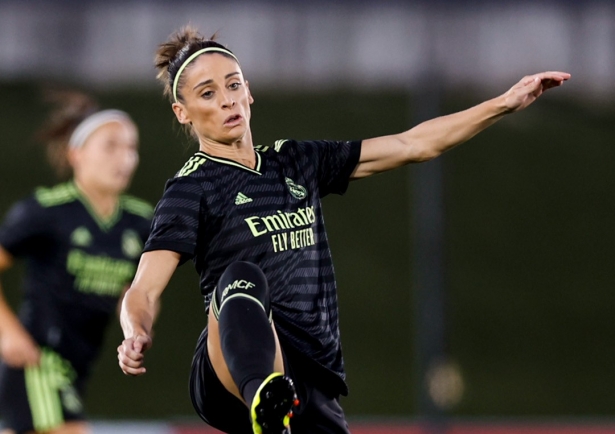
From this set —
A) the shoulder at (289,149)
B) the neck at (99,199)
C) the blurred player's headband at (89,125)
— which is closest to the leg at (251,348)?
the shoulder at (289,149)

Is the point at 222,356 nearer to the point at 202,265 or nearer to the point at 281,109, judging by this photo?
the point at 202,265

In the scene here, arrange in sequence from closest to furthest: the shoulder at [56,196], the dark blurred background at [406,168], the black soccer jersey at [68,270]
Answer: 1. the black soccer jersey at [68,270]
2. the shoulder at [56,196]
3. the dark blurred background at [406,168]

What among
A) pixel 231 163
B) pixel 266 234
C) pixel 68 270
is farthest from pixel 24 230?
pixel 266 234

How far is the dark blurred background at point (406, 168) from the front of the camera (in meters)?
7.59

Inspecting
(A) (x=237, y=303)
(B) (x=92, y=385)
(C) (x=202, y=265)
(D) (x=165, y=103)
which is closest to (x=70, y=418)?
(C) (x=202, y=265)

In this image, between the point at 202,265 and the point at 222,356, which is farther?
the point at 202,265

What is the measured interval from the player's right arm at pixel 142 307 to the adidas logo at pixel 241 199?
24 centimetres

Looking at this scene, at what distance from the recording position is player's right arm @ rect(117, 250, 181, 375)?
2386 mm

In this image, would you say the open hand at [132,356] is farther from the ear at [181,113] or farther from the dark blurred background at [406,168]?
the dark blurred background at [406,168]

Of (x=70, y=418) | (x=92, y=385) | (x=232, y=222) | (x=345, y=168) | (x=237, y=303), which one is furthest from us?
(x=92, y=385)

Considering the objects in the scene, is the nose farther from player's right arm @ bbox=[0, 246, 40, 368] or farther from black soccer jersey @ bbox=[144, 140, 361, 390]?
player's right arm @ bbox=[0, 246, 40, 368]

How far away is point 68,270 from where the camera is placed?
4301mm

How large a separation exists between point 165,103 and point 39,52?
102 cm

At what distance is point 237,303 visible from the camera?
99.8 inches
